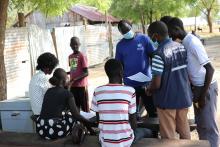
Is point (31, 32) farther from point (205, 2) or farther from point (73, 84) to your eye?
point (205, 2)

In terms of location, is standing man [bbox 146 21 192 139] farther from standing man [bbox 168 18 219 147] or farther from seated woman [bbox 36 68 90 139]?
seated woman [bbox 36 68 90 139]

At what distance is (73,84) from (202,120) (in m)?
2.66

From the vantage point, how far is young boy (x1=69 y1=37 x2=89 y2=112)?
700cm

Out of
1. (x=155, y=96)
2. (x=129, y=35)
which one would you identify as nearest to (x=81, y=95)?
(x=129, y=35)

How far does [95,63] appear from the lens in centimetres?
2058

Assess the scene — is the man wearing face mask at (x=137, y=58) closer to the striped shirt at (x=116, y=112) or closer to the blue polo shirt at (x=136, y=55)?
the blue polo shirt at (x=136, y=55)

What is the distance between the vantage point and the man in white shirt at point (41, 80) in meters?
5.23

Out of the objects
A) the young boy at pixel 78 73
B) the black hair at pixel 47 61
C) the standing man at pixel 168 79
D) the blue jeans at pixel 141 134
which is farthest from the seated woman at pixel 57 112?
the young boy at pixel 78 73

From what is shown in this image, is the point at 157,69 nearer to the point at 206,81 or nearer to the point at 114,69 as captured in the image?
the point at 114,69

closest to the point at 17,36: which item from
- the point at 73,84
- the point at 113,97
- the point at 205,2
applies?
the point at 73,84

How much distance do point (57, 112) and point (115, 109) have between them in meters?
1.01

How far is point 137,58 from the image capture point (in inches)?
225

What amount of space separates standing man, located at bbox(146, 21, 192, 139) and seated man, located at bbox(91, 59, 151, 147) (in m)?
0.45

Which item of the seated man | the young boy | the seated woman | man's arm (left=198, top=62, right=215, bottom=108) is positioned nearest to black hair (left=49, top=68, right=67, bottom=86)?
the seated woman
